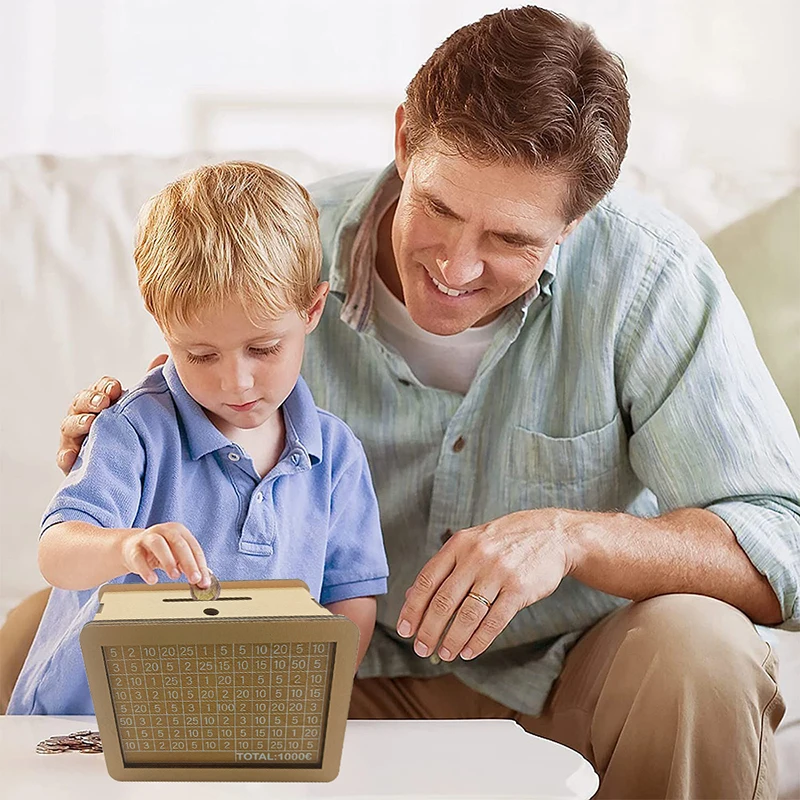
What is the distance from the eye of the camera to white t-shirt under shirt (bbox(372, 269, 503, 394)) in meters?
1.45

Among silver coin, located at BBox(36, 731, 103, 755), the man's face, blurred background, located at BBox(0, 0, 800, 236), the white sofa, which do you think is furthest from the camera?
blurred background, located at BBox(0, 0, 800, 236)

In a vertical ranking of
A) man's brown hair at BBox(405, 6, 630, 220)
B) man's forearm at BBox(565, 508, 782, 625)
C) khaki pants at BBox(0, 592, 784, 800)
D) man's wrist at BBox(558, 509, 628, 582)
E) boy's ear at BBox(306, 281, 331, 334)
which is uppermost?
man's brown hair at BBox(405, 6, 630, 220)

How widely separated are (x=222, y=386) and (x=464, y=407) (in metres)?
0.42

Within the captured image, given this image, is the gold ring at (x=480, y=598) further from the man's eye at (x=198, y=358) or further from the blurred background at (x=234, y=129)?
the blurred background at (x=234, y=129)

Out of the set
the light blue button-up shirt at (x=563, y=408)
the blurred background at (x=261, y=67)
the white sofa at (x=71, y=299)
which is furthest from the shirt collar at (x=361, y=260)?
the blurred background at (x=261, y=67)

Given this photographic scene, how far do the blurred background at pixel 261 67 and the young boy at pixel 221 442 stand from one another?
1189 millimetres

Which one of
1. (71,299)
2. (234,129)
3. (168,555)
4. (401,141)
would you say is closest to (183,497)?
(168,555)

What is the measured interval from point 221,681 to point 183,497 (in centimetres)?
27

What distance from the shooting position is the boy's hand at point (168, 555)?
2.79ft

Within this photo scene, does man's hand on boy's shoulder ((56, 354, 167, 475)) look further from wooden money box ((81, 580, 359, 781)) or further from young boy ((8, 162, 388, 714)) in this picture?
wooden money box ((81, 580, 359, 781))

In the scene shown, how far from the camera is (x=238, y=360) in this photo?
3.47ft

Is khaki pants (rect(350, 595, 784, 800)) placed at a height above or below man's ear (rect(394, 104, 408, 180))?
below

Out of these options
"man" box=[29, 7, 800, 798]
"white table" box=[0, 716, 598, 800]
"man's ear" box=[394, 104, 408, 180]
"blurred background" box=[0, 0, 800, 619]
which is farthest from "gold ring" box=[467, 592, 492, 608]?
"blurred background" box=[0, 0, 800, 619]

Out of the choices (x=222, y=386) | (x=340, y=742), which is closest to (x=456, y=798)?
(x=340, y=742)
